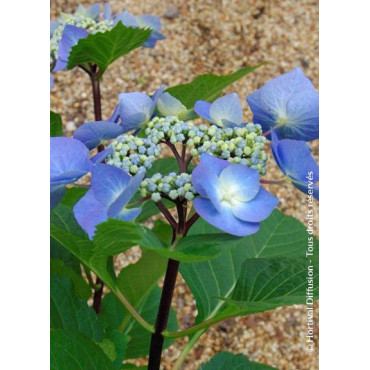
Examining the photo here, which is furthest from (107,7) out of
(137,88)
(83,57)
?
(137,88)

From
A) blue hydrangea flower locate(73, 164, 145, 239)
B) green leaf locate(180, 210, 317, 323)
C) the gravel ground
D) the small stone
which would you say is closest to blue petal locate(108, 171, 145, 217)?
blue hydrangea flower locate(73, 164, 145, 239)

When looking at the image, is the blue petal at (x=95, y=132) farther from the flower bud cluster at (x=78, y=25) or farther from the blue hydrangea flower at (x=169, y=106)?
the flower bud cluster at (x=78, y=25)

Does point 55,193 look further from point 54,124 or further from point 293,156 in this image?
point 54,124

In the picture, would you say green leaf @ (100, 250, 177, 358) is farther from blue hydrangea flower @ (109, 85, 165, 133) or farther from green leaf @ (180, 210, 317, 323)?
blue hydrangea flower @ (109, 85, 165, 133)

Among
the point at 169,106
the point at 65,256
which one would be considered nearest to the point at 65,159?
the point at 169,106

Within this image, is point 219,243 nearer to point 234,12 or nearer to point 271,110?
point 271,110
